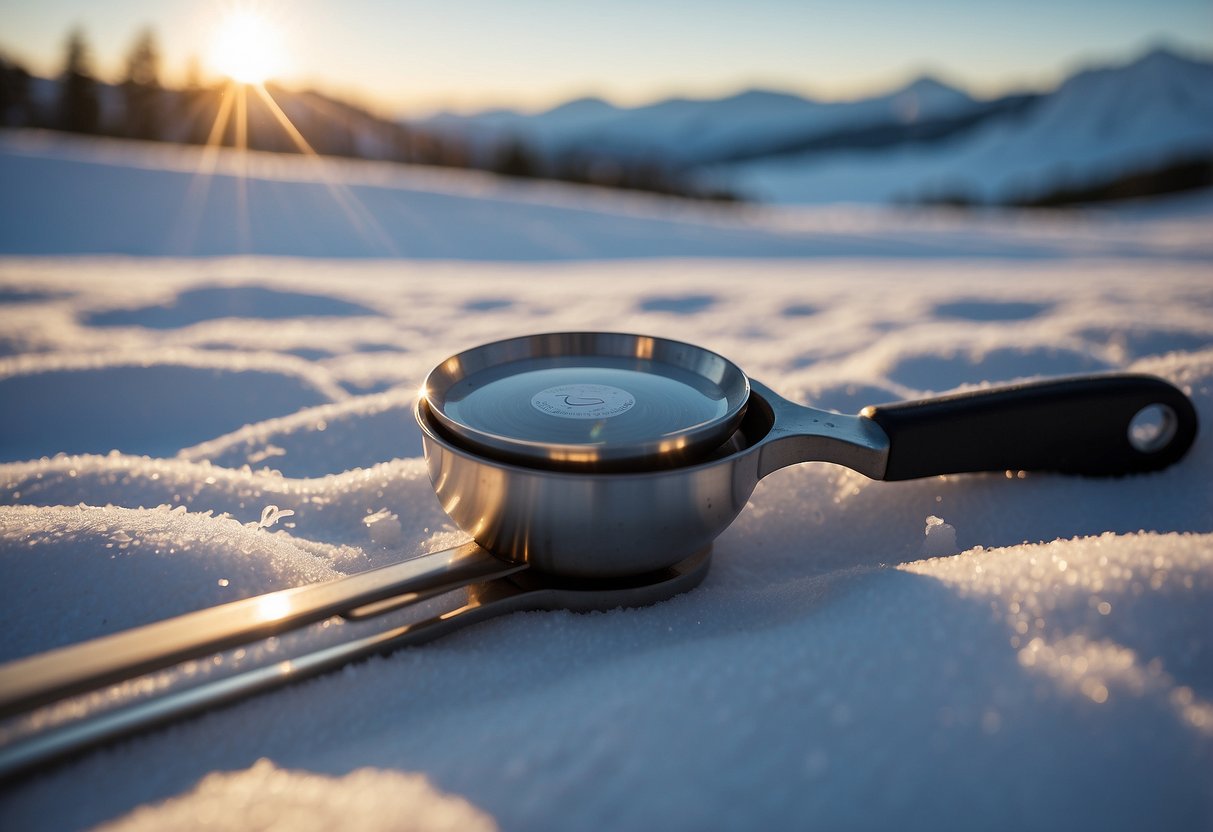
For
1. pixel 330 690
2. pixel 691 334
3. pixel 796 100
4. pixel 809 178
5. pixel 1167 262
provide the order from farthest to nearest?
1. pixel 796 100
2. pixel 809 178
3. pixel 1167 262
4. pixel 691 334
5. pixel 330 690

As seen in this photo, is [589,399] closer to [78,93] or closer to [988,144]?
[78,93]

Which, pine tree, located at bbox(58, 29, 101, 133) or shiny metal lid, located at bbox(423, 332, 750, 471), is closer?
shiny metal lid, located at bbox(423, 332, 750, 471)

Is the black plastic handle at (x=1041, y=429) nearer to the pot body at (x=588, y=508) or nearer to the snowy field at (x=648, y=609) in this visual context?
the snowy field at (x=648, y=609)

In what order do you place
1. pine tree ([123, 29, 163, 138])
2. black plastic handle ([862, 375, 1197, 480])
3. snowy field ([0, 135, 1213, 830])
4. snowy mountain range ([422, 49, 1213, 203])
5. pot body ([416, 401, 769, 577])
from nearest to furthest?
snowy field ([0, 135, 1213, 830]) < pot body ([416, 401, 769, 577]) < black plastic handle ([862, 375, 1197, 480]) < pine tree ([123, 29, 163, 138]) < snowy mountain range ([422, 49, 1213, 203])

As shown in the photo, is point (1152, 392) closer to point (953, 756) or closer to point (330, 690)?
point (953, 756)

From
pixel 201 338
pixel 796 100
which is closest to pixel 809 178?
pixel 796 100

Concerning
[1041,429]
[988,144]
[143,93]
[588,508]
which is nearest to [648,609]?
[588,508]

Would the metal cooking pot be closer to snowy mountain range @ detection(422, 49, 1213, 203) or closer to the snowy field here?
the snowy field

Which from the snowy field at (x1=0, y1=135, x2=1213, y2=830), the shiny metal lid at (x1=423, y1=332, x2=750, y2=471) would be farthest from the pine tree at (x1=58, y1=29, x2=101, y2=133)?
the shiny metal lid at (x1=423, y1=332, x2=750, y2=471)
